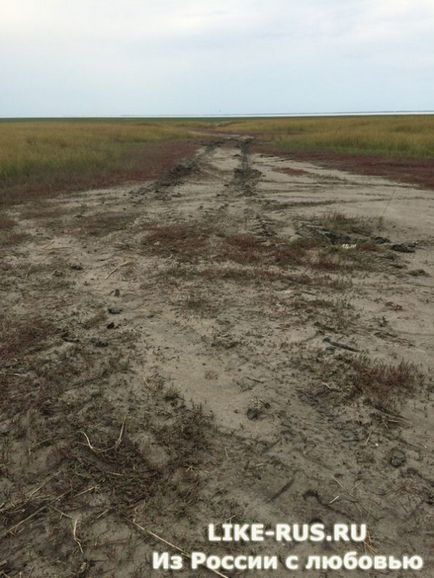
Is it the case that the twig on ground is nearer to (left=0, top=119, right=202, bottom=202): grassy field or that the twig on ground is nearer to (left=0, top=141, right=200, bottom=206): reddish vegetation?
(left=0, top=141, right=200, bottom=206): reddish vegetation

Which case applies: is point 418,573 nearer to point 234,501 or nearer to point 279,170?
point 234,501

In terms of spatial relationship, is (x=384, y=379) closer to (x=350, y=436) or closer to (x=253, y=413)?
(x=350, y=436)

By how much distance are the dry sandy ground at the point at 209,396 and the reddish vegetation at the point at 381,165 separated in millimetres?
6540

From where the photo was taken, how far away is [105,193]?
1102cm

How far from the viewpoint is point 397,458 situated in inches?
101

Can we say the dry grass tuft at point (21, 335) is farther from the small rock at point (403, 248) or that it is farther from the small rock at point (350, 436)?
the small rock at point (403, 248)

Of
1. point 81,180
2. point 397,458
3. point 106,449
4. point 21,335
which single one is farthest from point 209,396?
point 81,180

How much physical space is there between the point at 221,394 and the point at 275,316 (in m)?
1.38

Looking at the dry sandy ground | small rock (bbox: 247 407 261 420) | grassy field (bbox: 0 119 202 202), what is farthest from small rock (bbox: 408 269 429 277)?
grassy field (bbox: 0 119 202 202)

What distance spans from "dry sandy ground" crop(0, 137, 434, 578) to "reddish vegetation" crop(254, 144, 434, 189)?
21.5 feet

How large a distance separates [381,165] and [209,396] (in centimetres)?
1404

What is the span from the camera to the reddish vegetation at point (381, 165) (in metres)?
12.4

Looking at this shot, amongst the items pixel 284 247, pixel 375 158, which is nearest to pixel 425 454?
pixel 284 247

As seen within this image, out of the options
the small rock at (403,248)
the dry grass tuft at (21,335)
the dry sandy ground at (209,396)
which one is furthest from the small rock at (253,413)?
the small rock at (403,248)
